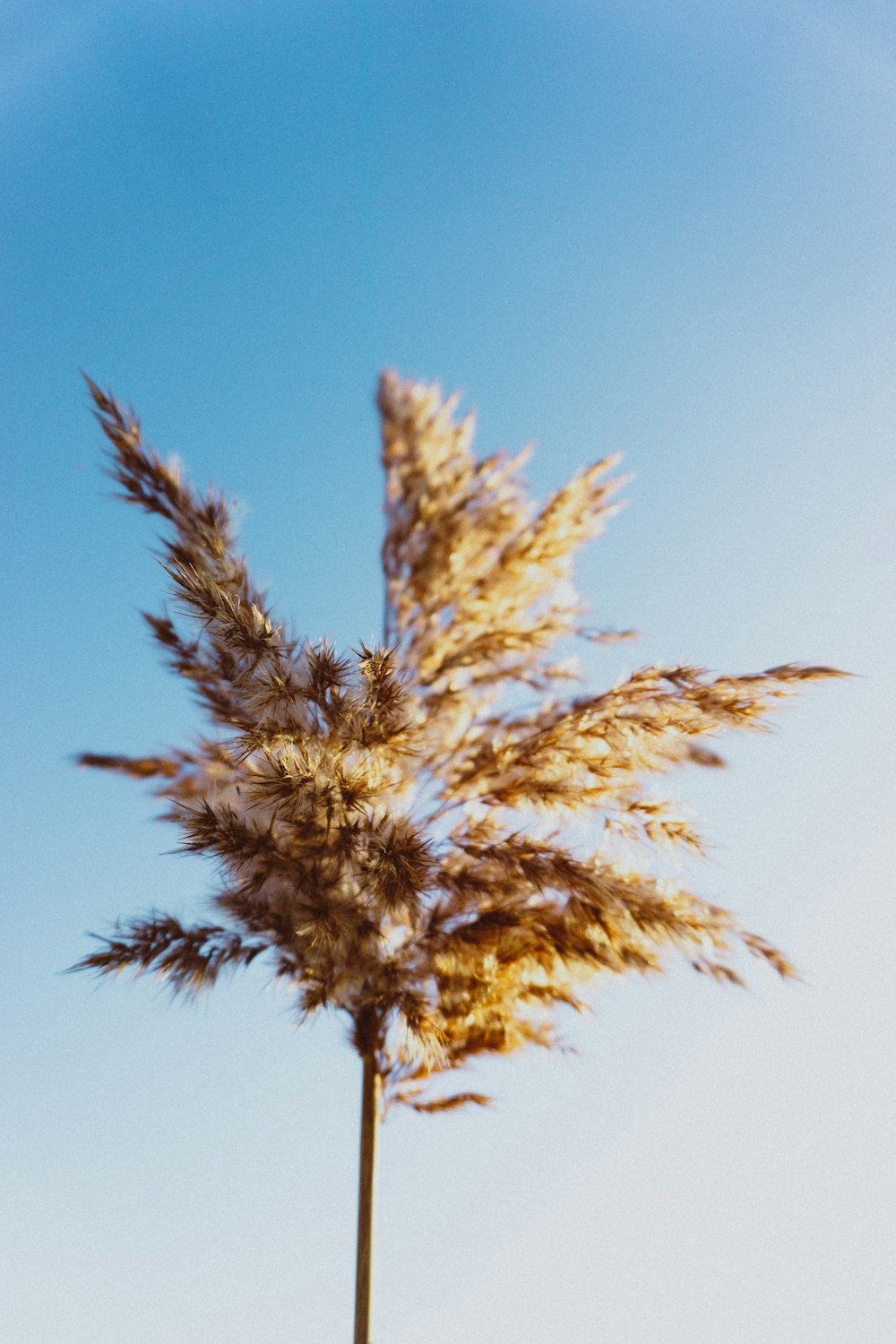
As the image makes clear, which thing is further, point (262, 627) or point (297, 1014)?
point (297, 1014)

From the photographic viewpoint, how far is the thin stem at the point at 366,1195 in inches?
78.0

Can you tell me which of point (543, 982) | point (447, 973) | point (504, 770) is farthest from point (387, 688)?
point (543, 982)

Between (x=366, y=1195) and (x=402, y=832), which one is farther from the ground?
(x=402, y=832)

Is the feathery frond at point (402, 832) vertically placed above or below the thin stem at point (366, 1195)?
above

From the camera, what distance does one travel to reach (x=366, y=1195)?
210 cm

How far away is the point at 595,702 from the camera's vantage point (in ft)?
7.30

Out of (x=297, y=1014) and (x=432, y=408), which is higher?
(x=432, y=408)

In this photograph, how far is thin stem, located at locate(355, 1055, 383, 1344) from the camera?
198 centimetres

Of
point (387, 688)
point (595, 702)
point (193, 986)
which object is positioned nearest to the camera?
point (387, 688)

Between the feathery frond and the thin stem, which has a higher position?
the feathery frond

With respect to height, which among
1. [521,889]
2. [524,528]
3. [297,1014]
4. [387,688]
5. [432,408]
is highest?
[432,408]

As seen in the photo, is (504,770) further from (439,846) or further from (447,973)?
(447,973)

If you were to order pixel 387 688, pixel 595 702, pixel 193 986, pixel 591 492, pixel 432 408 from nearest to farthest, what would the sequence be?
1. pixel 387 688
2. pixel 193 986
3. pixel 595 702
4. pixel 591 492
5. pixel 432 408

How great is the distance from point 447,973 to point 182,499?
1441 mm
